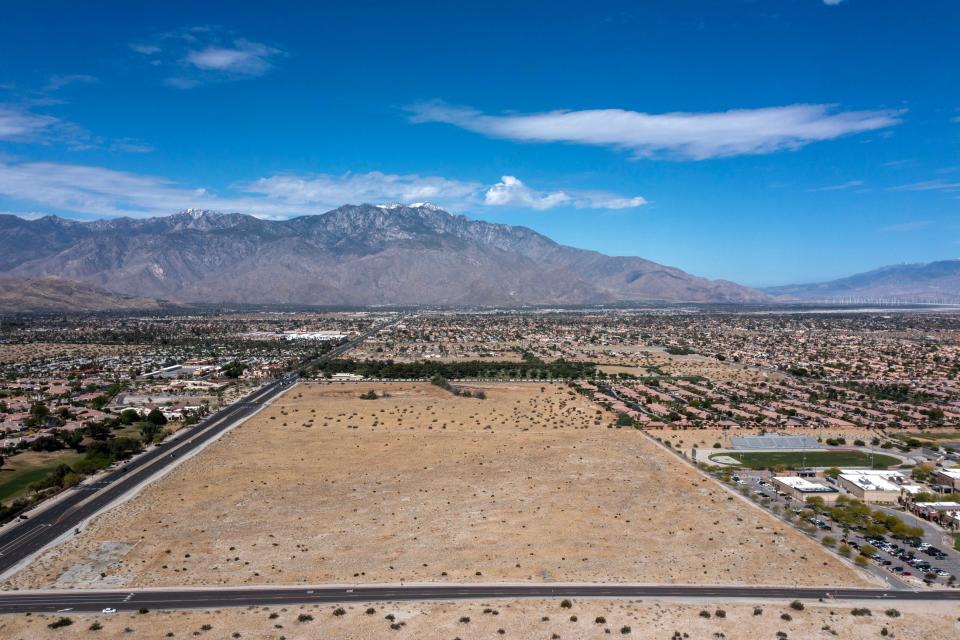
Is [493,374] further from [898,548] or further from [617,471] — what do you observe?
[898,548]

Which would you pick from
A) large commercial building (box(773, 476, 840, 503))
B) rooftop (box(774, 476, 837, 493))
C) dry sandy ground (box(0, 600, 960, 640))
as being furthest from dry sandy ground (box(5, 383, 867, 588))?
rooftop (box(774, 476, 837, 493))


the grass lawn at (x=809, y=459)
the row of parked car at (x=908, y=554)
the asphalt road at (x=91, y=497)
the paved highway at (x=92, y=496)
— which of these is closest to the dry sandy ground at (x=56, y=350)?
the paved highway at (x=92, y=496)

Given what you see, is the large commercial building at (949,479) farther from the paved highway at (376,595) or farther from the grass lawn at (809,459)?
the paved highway at (376,595)

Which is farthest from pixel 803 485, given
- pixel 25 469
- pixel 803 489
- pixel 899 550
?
pixel 25 469

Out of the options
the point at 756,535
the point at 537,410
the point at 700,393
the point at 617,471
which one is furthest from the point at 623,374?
the point at 756,535

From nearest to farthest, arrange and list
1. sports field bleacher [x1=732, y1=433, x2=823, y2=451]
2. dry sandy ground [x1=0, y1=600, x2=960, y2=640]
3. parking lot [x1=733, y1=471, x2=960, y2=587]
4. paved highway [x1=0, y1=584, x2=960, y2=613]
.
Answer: dry sandy ground [x1=0, y1=600, x2=960, y2=640] < paved highway [x1=0, y1=584, x2=960, y2=613] < parking lot [x1=733, y1=471, x2=960, y2=587] < sports field bleacher [x1=732, y1=433, x2=823, y2=451]

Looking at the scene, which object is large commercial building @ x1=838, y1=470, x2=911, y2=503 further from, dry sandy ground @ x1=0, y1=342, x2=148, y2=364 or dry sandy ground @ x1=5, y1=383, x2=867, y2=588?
dry sandy ground @ x1=0, y1=342, x2=148, y2=364
